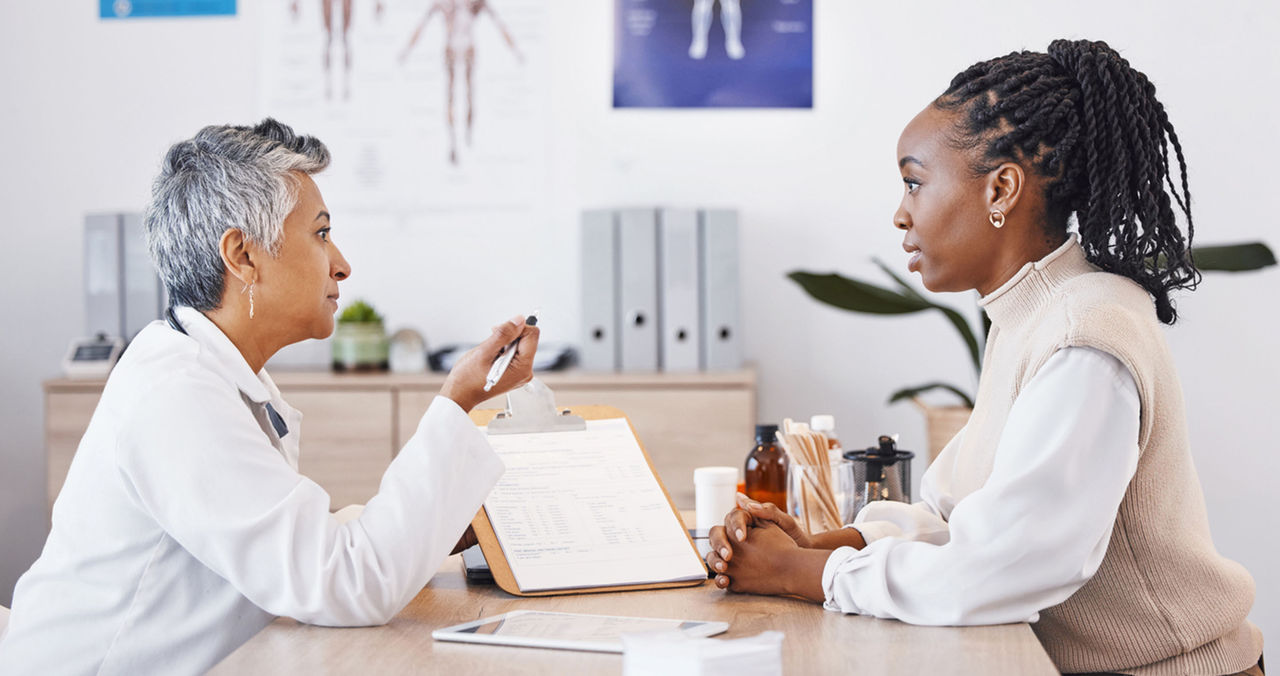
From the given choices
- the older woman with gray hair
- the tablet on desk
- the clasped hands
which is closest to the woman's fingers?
the clasped hands

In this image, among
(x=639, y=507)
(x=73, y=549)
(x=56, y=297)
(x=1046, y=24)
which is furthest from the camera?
(x=56, y=297)

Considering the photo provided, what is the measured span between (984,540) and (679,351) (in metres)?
2.20

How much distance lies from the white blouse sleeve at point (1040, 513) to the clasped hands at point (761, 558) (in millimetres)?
104

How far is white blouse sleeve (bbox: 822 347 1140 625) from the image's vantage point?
45.2 inches

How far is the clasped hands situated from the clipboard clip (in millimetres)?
305

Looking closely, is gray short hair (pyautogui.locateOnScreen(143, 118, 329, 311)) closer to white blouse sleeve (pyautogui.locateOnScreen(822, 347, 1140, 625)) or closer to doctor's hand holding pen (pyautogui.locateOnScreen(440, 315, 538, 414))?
doctor's hand holding pen (pyautogui.locateOnScreen(440, 315, 538, 414))

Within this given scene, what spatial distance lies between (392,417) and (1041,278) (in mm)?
2247

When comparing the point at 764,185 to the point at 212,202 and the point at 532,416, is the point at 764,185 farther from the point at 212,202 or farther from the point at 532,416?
the point at 212,202

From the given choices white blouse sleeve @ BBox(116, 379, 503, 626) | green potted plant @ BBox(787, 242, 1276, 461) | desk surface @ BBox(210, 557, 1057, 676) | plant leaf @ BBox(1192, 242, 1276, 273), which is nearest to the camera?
desk surface @ BBox(210, 557, 1057, 676)

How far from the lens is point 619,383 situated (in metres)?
3.21

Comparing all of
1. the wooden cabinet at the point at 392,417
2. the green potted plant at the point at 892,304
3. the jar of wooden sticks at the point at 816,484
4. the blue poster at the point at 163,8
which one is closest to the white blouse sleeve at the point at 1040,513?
the jar of wooden sticks at the point at 816,484

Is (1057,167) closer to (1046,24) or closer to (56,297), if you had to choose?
(1046,24)

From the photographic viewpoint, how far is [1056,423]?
117cm

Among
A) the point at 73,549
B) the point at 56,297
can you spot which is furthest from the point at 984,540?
the point at 56,297
